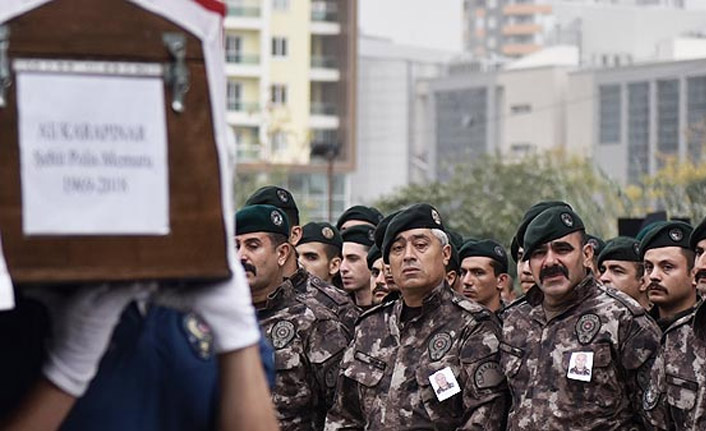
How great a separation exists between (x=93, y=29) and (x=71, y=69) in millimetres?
74

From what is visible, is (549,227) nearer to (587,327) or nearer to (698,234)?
(587,327)

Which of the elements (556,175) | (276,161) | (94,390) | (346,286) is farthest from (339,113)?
(94,390)

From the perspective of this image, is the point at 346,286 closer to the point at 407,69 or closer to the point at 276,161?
the point at 276,161

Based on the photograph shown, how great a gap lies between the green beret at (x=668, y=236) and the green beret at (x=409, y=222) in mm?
1365

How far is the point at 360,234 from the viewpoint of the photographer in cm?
1213

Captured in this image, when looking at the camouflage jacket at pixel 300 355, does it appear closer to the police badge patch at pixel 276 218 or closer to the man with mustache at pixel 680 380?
the police badge patch at pixel 276 218

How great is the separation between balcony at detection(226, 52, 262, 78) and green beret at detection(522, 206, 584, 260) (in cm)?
8143

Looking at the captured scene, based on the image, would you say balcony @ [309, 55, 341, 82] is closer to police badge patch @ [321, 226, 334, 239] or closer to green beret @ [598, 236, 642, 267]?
police badge patch @ [321, 226, 334, 239]

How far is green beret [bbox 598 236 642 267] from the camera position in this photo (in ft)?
35.0

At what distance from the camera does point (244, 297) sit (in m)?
3.18

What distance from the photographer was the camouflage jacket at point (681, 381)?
26.3ft

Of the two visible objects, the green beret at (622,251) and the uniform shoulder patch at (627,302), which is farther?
the green beret at (622,251)

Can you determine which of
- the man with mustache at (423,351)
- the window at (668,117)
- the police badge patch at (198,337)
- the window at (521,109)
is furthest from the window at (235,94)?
the police badge patch at (198,337)

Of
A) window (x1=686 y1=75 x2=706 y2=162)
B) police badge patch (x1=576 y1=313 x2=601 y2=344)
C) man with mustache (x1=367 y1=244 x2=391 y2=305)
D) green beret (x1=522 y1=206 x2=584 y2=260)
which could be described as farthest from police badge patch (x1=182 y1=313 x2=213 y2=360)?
window (x1=686 y1=75 x2=706 y2=162)
